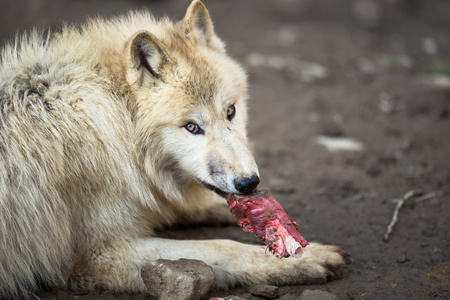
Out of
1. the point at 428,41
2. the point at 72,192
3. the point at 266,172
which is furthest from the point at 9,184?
the point at 428,41

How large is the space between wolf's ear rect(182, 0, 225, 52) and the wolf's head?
0.38 metres

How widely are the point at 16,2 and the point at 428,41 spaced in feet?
31.0

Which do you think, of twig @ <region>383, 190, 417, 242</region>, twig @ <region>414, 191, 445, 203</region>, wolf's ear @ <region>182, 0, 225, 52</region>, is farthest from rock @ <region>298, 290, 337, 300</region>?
wolf's ear @ <region>182, 0, 225, 52</region>

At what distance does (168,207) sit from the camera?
381cm

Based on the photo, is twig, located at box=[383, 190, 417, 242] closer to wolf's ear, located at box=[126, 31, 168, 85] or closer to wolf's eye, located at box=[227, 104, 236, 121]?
wolf's eye, located at box=[227, 104, 236, 121]

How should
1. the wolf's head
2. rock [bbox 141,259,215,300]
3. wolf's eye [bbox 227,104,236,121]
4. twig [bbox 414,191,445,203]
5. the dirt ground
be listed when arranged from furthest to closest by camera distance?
1. twig [bbox 414,191,445,203]
2. the dirt ground
3. wolf's eye [bbox 227,104,236,121]
4. the wolf's head
5. rock [bbox 141,259,215,300]

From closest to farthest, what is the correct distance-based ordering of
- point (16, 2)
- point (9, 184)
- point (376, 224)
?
point (9, 184) → point (376, 224) → point (16, 2)

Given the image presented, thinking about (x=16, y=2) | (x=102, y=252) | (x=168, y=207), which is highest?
(x=16, y=2)

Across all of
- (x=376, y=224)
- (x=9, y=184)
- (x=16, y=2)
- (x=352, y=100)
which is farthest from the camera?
(x=16, y=2)

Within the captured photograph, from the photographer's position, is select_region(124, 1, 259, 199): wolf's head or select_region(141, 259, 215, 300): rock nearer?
select_region(141, 259, 215, 300): rock

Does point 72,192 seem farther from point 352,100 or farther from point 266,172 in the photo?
point 352,100

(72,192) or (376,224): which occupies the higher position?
(72,192)

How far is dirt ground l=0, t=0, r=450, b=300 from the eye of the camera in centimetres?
382

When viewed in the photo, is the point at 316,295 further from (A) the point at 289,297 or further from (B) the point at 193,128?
(B) the point at 193,128
